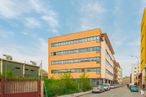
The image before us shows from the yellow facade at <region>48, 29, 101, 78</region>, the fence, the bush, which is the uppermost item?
the yellow facade at <region>48, 29, 101, 78</region>

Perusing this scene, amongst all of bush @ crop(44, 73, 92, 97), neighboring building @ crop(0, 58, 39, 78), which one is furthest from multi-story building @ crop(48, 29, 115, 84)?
bush @ crop(44, 73, 92, 97)

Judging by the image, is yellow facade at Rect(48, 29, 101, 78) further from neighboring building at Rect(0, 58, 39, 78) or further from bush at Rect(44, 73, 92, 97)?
bush at Rect(44, 73, 92, 97)

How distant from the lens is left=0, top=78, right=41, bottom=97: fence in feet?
69.9

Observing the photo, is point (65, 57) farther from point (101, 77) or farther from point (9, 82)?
point (9, 82)

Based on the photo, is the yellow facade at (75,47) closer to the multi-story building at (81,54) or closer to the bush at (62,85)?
the multi-story building at (81,54)

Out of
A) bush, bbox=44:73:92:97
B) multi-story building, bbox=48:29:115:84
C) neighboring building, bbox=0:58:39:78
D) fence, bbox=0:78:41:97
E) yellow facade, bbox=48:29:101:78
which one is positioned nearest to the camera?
fence, bbox=0:78:41:97

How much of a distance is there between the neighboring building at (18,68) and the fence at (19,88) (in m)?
21.3

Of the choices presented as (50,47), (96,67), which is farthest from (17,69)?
(50,47)

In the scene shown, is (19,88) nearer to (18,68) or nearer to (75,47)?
(18,68)

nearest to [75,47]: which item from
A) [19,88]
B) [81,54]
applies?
[81,54]

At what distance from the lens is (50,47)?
352 ft

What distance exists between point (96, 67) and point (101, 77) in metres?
Answer: 3.83

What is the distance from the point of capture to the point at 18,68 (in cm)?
6119

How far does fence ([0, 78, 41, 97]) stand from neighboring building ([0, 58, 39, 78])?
2130 centimetres
